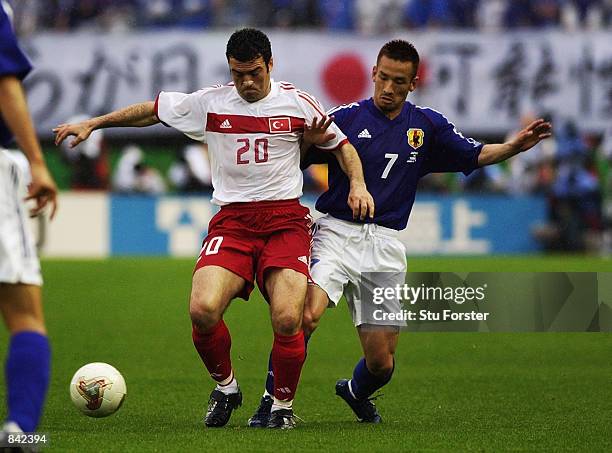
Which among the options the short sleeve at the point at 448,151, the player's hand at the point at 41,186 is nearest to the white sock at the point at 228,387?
the short sleeve at the point at 448,151

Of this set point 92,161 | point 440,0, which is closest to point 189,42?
point 92,161

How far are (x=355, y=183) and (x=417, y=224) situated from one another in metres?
13.3

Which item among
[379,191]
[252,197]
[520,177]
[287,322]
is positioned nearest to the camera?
[287,322]

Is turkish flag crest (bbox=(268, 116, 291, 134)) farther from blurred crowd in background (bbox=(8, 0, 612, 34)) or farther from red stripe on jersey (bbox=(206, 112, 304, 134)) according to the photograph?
blurred crowd in background (bbox=(8, 0, 612, 34))

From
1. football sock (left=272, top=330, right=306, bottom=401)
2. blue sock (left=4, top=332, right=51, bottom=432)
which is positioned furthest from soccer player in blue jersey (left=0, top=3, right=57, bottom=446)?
football sock (left=272, top=330, right=306, bottom=401)

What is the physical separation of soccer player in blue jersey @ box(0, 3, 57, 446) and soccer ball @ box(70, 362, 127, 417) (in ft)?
5.92

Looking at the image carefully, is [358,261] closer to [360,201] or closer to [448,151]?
[360,201]

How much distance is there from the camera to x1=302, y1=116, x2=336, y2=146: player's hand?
666 cm

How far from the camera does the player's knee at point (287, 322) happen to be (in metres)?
6.32

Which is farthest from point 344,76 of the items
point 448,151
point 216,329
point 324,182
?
point 216,329

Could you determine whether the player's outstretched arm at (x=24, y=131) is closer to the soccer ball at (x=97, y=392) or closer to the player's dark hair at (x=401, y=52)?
the soccer ball at (x=97, y=392)

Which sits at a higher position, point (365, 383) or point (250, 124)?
point (250, 124)

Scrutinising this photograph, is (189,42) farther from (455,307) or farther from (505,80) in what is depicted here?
(455,307)

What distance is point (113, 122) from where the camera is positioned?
6555 mm
